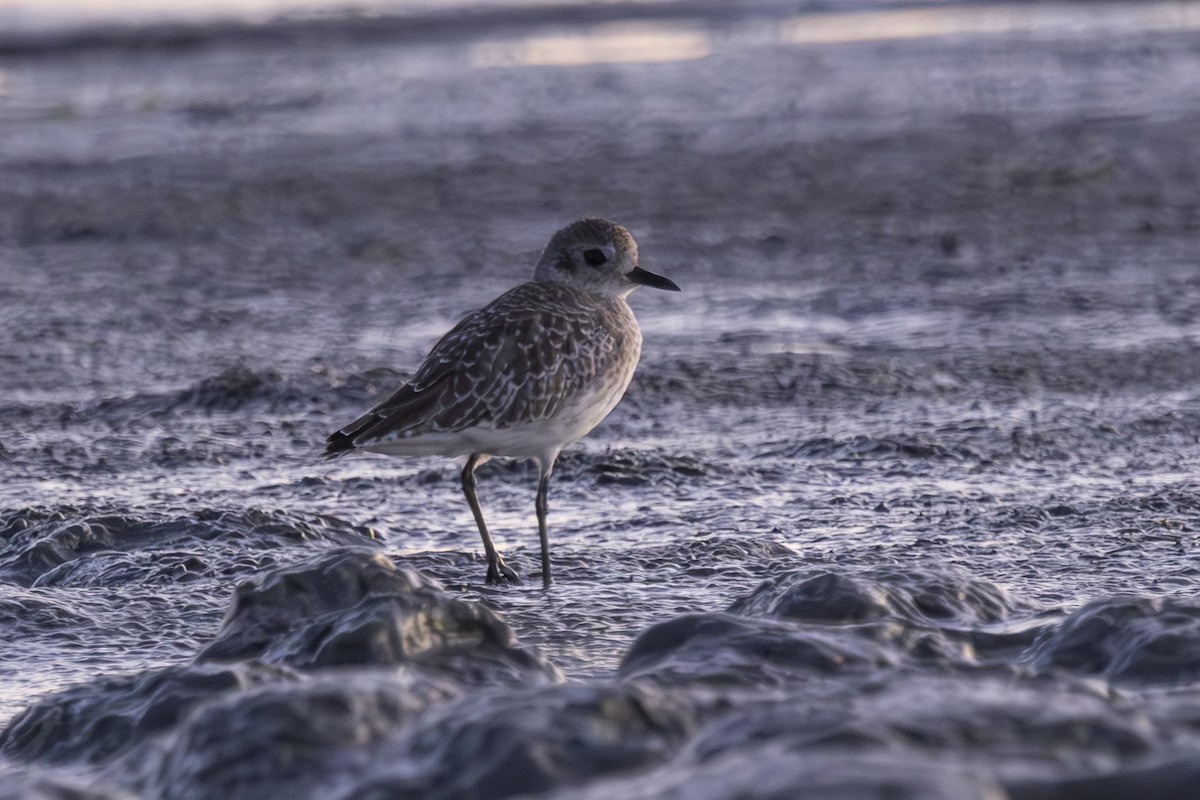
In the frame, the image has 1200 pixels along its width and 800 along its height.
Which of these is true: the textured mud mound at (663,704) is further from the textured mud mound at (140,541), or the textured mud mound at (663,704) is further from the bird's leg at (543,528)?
the textured mud mound at (140,541)

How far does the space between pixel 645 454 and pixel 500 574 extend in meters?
1.48

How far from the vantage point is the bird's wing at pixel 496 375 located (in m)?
5.54

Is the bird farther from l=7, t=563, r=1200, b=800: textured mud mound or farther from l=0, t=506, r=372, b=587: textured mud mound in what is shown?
l=7, t=563, r=1200, b=800: textured mud mound

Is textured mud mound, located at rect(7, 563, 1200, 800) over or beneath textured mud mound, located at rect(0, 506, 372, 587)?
over

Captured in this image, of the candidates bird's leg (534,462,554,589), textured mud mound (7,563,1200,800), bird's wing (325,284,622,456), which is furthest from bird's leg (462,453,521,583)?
textured mud mound (7,563,1200,800)

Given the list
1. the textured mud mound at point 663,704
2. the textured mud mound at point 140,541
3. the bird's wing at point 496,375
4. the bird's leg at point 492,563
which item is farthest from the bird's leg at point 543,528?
the textured mud mound at point 663,704

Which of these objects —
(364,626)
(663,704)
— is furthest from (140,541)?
(663,704)

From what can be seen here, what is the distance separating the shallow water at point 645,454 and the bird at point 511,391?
36 cm

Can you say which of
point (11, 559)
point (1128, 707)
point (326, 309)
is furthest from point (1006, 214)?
point (1128, 707)

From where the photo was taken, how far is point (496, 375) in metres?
5.62

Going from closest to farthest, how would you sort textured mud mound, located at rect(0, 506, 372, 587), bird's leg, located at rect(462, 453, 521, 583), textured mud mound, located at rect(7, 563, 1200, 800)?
textured mud mound, located at rect(7, 563, 1200, 800) → textured mud mound, located at rect(0, 506, 372, 587) → bird's leg, located at rect(462, 453, 521, 583)

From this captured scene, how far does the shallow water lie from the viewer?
3270 mm

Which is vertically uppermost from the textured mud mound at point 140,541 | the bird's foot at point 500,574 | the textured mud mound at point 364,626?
the textured mud mound at point 364,626

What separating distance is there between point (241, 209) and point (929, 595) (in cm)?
942
